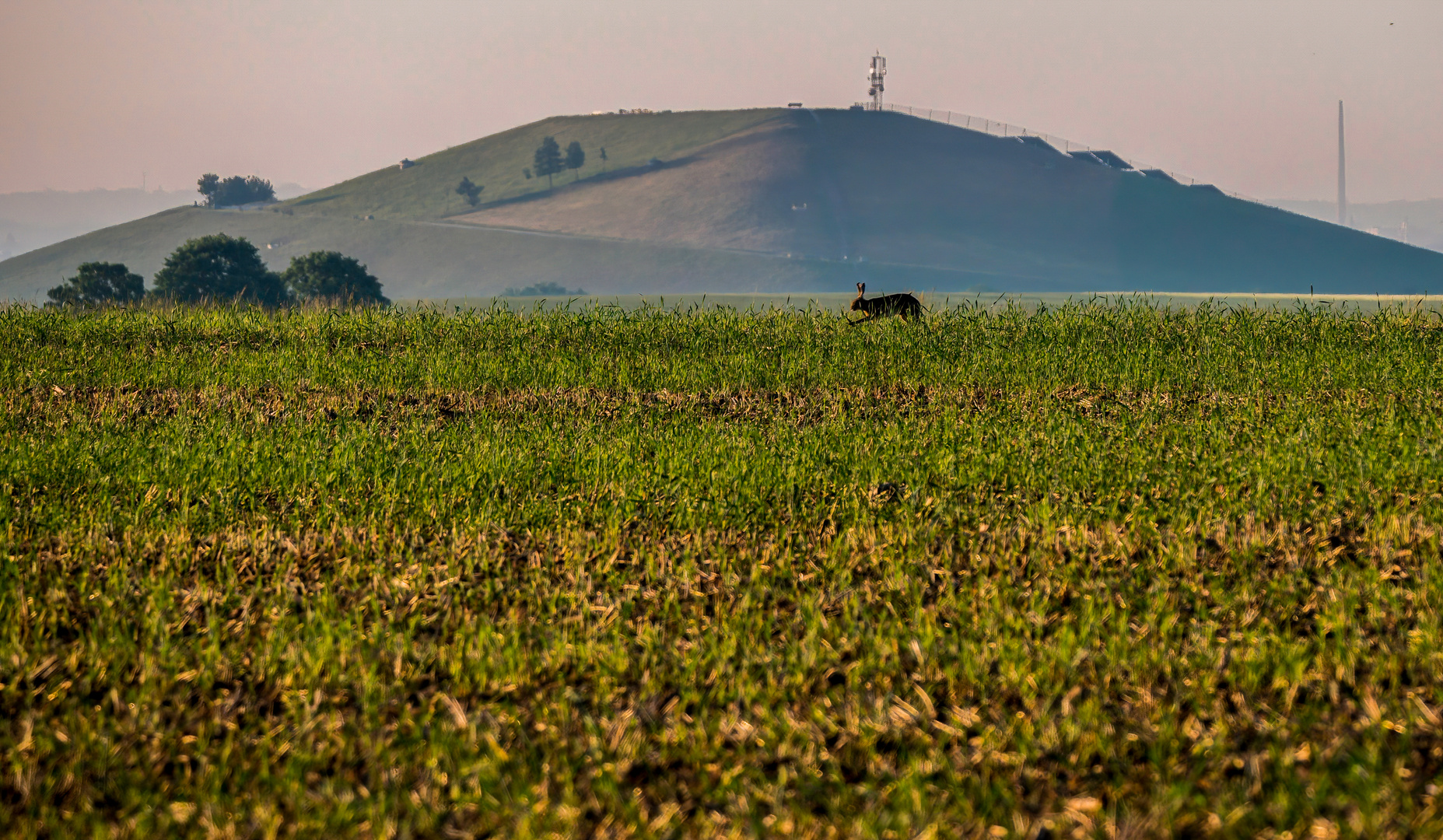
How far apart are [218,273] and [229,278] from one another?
3.80 feet


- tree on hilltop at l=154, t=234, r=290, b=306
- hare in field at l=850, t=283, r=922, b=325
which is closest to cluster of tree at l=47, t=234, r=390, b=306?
tree on hilltop at l=154, t=234, r=290, b=306

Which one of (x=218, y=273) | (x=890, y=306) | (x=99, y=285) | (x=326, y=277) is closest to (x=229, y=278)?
(x=218, y=273)

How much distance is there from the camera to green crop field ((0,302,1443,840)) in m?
3.60

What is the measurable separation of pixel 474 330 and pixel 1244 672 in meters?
12.5

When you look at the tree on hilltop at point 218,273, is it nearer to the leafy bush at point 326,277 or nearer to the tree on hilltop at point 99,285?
the leafy bush at point 326,277

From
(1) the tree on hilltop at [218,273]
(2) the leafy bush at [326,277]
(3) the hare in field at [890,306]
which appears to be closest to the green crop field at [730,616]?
(3) the hare in field at [890,306]

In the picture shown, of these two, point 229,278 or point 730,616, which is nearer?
point 730,616

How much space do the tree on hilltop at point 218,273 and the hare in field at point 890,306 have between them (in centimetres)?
6854

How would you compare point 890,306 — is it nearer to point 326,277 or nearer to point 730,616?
point 730,616

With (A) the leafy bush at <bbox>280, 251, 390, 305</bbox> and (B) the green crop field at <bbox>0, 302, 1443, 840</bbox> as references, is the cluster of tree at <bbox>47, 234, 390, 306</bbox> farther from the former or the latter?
(B) the green crop field at <bbox>0, 302, 1443, 840</bbox>

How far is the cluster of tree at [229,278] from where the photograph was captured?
74812 millimetres

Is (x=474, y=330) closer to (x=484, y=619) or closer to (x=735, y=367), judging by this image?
(x=735, y=367)

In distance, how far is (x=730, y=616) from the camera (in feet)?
17.2

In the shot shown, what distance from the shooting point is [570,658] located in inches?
187
